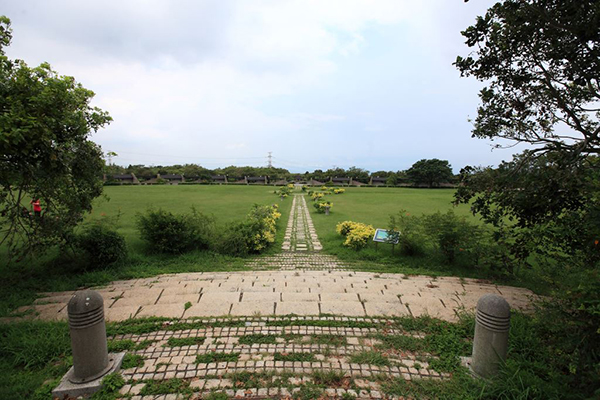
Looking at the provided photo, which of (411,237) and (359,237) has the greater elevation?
(411,237)

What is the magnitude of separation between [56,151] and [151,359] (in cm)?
385

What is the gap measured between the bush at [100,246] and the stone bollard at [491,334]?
26.9ft

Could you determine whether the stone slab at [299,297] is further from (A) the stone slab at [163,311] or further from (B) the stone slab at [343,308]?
(A) the stone slab at [163,311]

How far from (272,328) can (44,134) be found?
4364mm

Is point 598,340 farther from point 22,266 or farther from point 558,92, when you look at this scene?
point 22,266

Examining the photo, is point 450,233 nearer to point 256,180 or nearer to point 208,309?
point 208,309

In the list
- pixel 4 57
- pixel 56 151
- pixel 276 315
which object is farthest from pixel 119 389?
pixel 4 57

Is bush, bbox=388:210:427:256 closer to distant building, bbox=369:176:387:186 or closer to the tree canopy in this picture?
the tree canopy

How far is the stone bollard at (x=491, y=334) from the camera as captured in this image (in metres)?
3.14

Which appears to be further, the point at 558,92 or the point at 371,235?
the point at 371,235

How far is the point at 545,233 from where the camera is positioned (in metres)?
4.71

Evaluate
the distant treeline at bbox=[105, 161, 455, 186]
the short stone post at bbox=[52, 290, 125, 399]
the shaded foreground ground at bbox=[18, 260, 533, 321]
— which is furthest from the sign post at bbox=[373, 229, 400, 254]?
the distant treeline at bbox=[105, 161, 455, 186]

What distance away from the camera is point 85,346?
10.5 ft

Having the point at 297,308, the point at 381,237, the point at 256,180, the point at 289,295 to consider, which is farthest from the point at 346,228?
the point at 256,180
